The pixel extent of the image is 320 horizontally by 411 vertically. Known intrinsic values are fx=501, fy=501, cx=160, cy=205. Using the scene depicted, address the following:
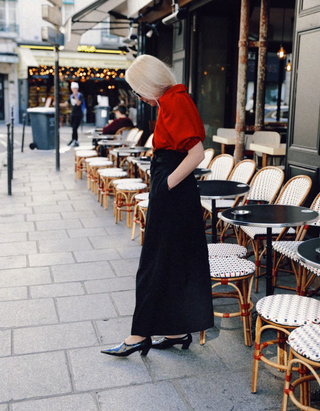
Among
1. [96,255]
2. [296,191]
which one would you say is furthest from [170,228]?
[96,255]

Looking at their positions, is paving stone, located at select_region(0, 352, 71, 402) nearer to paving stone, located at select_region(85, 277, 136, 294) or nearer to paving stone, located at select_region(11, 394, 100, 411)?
paving stone, located at select_region(11, 394, 100, 411)

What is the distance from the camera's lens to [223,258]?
10.7 ft

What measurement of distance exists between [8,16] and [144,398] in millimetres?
25776

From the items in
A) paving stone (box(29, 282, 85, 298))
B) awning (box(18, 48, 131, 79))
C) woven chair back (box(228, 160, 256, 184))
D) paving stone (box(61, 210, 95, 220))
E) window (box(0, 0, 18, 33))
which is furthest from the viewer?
window (box(0, 0, 18, 33))

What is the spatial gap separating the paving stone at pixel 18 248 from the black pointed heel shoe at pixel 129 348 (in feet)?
7.60

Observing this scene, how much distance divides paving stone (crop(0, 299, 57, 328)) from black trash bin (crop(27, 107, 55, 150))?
A: 32.7 ft

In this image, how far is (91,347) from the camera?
3023 mm

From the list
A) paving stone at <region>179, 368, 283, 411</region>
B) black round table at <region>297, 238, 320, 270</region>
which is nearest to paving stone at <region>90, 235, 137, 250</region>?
paving stone at <region>179, 368, 283, 411</region>

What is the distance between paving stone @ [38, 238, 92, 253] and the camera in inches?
199

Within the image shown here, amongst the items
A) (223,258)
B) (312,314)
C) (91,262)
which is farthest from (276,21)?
(312,314)

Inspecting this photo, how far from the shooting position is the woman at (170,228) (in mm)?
2559

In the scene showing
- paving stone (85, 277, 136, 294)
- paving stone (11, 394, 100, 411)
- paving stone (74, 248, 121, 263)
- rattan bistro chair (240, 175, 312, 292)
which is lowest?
paving stone (11, 394, 100, 411)

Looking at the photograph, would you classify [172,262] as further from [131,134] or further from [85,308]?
[131,134]

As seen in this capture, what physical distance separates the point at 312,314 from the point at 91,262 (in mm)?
2641
